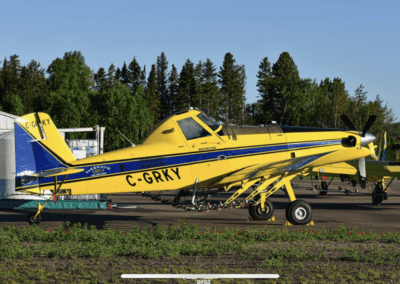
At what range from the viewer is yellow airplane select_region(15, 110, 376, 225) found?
12.6 m

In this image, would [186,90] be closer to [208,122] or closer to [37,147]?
[37,147]

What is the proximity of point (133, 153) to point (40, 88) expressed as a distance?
321 ft

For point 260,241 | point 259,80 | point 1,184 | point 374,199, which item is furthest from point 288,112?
point 260,241

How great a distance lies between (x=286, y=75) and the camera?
293ft

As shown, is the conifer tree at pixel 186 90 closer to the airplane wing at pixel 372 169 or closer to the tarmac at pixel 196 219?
the airplane wing at pixel 372 169

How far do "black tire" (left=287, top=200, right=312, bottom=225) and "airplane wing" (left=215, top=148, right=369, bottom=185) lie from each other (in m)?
1.01

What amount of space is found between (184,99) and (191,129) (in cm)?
9164

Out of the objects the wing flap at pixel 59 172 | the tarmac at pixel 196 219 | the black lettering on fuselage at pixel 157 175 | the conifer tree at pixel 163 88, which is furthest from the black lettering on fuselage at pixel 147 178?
the conifer tree at pixel 163 88

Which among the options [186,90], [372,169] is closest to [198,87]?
[186,90]

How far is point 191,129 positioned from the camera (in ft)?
42.2

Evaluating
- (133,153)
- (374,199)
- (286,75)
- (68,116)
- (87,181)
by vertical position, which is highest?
(286,75)

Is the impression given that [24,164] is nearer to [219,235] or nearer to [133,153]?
[133,153]

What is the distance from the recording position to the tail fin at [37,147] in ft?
42.9

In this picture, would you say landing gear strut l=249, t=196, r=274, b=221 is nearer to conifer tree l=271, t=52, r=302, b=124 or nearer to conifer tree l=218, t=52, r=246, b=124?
conifer tree l=271, t=52, r=302, b=124
